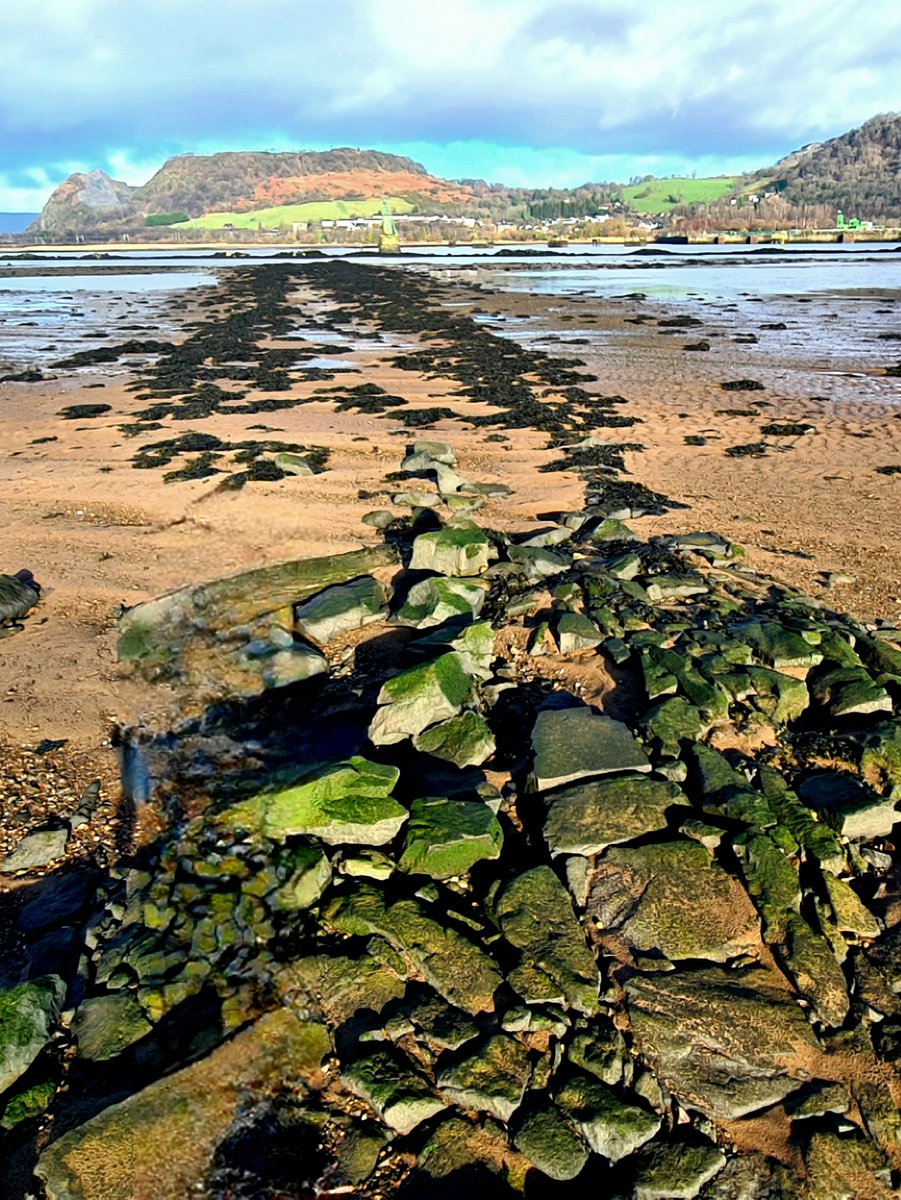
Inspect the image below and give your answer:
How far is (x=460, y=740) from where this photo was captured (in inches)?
207

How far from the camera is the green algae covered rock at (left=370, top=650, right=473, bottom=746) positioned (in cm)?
538

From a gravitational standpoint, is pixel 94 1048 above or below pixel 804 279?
below

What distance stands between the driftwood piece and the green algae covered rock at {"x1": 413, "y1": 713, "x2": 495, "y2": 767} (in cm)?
178

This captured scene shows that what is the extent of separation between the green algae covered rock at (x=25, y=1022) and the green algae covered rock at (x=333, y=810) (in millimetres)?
1292

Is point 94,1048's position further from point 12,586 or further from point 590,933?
point 12,586

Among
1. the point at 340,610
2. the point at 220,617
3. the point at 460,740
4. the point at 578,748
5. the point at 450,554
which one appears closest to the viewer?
the point at 578,748

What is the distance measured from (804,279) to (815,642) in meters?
50.6

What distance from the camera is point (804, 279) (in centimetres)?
4853

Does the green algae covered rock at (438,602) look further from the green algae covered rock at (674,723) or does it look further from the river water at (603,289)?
the river water at (603,289)

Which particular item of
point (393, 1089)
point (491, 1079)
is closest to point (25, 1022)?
point (393, 1089)

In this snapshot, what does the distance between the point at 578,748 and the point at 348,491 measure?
21.9 feet

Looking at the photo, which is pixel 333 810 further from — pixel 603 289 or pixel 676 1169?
pixel 603 289

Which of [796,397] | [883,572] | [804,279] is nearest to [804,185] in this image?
[804,279]

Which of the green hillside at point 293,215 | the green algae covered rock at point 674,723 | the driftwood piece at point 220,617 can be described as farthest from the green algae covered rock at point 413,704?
the green hillside at point 293,215
